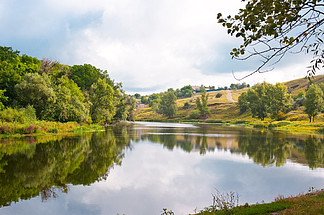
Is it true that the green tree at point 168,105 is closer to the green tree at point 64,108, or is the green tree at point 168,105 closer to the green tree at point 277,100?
the green tree at point 277,100

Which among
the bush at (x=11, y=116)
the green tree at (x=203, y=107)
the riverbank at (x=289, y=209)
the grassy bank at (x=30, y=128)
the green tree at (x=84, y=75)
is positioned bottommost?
the riverbank at (x=289, y=209)

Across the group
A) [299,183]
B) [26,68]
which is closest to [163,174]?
[299,183]

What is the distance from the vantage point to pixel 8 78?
39.5 m

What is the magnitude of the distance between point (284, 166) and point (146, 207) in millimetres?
13950

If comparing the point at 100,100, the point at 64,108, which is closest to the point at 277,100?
the point at 100,100

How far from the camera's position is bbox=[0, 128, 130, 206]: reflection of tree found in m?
12.0

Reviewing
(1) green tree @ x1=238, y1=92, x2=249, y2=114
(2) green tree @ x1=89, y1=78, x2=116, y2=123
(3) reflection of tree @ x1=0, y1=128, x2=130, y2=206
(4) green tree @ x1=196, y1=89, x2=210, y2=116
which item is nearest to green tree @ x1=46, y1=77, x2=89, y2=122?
(2) green tree @ x1=89, y1=78, x2=116, y2=123

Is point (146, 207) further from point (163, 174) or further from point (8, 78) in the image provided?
point (8, 78)

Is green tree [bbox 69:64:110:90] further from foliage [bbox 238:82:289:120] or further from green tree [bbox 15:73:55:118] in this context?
foliage [bbox 238:82:289:120]

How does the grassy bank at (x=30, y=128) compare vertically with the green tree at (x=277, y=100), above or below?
below

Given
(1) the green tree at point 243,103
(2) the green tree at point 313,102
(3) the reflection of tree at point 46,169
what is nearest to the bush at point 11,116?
(3) the reflection of tree at point 46,169

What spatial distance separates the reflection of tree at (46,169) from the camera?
471 inches

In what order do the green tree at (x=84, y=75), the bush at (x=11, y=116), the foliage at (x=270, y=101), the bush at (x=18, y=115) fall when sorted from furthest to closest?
the foliage at (x=270, y=101), the green tree at (x=84, y=75), the bush at (x=18, y=115), the bush at (x=11, y=116)

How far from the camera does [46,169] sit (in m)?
16.0
